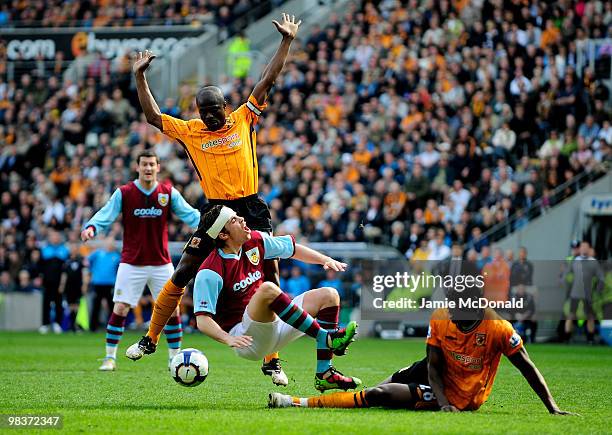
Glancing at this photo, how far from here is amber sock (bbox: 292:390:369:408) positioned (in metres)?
9.38

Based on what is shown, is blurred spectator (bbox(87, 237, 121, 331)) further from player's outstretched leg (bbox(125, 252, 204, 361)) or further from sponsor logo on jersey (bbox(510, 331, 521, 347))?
sponsor logo on jersey (bbox(510, 331, 521, 347))

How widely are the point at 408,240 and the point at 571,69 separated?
16.3ft

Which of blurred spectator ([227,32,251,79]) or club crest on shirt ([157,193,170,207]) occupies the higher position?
blurred spectator ([227,32,251,79])

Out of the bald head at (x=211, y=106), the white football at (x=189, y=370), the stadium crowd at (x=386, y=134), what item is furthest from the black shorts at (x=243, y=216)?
the stadium crowd at (x=386, y=134)

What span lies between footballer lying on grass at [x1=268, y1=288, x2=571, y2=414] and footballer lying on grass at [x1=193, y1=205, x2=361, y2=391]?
0.43 m

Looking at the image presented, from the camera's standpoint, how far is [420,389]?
920 cm

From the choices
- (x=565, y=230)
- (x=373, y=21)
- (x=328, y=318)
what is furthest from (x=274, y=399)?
(x=373, y=21)

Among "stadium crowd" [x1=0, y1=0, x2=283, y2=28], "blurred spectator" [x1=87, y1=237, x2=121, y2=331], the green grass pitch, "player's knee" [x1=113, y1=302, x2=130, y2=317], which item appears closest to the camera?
the green grass pitch

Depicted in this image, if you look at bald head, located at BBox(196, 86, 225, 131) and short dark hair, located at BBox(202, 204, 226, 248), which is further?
bald head, located at BBox(196, 86, 225, 131)

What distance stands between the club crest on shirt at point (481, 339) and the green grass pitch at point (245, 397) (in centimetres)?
56

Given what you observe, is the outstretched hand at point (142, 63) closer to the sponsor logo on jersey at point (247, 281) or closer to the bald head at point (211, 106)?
the bald head at point (211, 106)

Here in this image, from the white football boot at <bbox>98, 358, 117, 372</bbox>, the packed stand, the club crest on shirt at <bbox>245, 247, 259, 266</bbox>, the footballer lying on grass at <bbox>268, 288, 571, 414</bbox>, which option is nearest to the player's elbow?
the club crest on shirt at <bbox>245, 247, 259, 266</bbox>

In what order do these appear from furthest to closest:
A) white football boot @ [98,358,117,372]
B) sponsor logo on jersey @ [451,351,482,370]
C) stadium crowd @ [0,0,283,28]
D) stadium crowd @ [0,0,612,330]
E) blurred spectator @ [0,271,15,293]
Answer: stadium crowd @ [0,0,283,28] → blurred spectator @ [0,271,15,293] → stadium crowd @ [0,0,612,330] → white football boot @ [98,358,117,372] → sponsor logo on jersey @ [451,351,482,370]

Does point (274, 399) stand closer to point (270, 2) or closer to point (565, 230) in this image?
point (565, 230)
